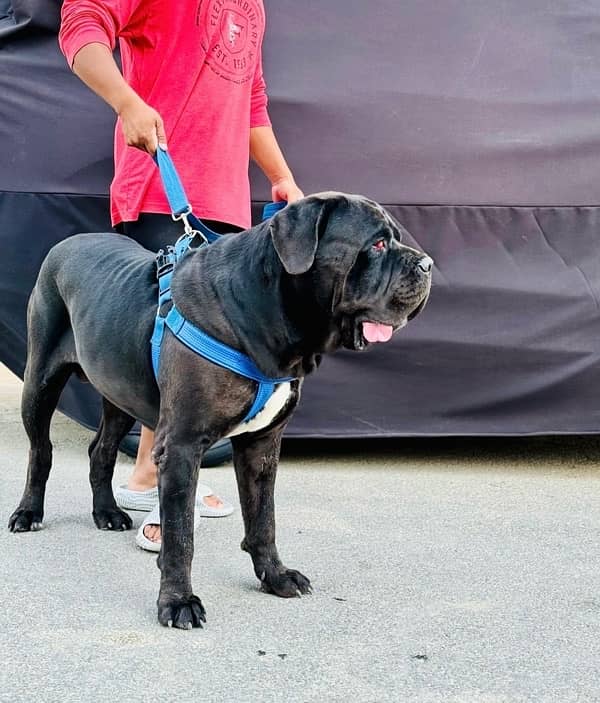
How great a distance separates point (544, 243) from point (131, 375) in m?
2.29

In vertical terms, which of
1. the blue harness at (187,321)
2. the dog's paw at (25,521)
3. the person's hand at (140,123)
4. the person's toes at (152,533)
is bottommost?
the dog's paw at (25,521)

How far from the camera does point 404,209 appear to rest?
457 centimetres

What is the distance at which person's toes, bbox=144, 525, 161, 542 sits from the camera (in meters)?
3.45

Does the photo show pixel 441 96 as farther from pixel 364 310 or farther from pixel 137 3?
pixel 364 310

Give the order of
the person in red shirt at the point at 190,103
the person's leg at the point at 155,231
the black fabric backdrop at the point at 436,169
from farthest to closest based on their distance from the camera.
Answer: the black fabric backdrop at the point at 436,169 < the person's leg at the point at 155,231 < the person in red shirt at the point at 190,103

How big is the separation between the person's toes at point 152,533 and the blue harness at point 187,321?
0.75m

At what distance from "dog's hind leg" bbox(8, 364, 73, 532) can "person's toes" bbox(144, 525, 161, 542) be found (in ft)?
1.51

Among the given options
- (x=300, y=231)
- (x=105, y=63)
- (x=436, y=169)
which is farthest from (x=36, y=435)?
(x=436, y=169)

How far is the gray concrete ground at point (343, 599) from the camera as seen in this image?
2.44 meters

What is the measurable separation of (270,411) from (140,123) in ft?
3.08

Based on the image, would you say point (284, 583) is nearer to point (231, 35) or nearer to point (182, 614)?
point (182, 614)

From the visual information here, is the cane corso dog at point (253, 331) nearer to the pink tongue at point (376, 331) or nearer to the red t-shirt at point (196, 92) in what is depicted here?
the pink tongue at point (376, 331)

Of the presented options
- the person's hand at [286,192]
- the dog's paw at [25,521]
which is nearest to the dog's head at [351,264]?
the person's hand at [286,192]

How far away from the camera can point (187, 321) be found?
2.81 m
